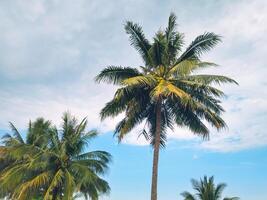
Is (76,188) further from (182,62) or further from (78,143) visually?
(182,62)

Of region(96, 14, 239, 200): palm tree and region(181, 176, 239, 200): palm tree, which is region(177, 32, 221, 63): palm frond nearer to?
region(96, 14, 239, 200): palm tree

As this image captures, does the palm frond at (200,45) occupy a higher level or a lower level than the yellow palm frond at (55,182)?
higher

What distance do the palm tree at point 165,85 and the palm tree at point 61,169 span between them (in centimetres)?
441

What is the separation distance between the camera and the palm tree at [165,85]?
24875mm

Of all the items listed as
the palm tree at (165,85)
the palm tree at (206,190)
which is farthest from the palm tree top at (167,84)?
the palm tree at (206,190)

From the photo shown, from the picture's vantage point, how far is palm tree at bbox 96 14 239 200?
24.9 meters

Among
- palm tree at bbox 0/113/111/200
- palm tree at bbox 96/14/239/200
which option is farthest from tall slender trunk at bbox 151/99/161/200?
palm tree at bbox 0/113/111/200

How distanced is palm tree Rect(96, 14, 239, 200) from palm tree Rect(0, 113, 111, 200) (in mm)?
4414

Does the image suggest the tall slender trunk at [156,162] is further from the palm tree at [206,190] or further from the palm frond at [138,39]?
the palm tree at [206,190]

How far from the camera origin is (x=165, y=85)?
24.2 meters

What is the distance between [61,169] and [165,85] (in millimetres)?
10322

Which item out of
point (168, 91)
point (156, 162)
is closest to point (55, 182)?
point (156, 162)

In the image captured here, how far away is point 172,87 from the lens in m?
23.7

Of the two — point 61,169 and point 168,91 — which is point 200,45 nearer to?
point 168,91
